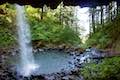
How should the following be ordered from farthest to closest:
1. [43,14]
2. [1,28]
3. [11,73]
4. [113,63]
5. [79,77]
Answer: [43,14], [1,28], [11,73], [79,77], [113,63]

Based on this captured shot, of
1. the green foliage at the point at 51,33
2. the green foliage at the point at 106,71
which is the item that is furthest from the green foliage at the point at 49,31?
the green foliage at the point at 106,71

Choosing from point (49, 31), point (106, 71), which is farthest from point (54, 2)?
point (49, 31)

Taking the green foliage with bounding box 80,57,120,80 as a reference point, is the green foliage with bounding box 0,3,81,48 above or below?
above

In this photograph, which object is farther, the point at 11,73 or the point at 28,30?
the point at 28,30

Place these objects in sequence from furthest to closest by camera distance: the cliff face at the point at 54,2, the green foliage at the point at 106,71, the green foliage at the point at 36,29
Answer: the green foliage at the point at 36,29 → the green foliage at the point at 106,71 → the cliff face at the point at 54,2

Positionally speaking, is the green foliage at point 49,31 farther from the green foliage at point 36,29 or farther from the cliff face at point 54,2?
the cliff face at point 54,2

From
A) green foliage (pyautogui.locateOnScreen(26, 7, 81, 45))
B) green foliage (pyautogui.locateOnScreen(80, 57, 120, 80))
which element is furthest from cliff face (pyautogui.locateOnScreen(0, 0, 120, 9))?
green foliage (pyautogui.locateOnScreen(26, 7, 81, 45))

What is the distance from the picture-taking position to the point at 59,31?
30438 mm

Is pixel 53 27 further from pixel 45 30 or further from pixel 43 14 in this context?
pixel 43 14

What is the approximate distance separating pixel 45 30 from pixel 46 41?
3.26 meters

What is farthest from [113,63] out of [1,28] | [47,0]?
[1,28]

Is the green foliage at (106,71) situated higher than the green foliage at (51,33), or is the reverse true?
the green foliage at (51,33)

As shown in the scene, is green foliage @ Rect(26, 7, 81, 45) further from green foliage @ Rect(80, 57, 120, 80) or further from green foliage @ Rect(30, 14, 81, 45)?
green foliage @ Rect(80, 57, 120, 80)

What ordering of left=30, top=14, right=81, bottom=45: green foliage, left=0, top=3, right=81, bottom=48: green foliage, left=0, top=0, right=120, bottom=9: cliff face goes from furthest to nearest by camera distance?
left=30, top=14, right=81, bottom=45: green foliage → left=0, top=3, right=81, bottom=48: green foliage → left=0, top=0, right=120, bottom=9: cliff face
